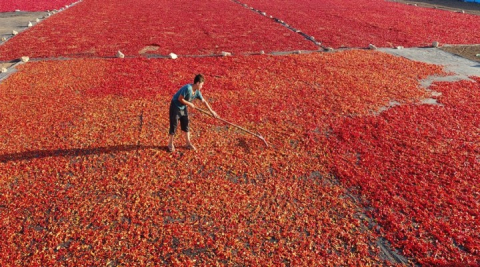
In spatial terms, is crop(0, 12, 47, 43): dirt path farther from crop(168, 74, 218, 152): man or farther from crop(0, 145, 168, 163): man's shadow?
crop(168, 74, 218, 152): man

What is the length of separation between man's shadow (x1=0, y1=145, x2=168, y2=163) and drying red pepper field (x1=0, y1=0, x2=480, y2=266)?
5 centimetres

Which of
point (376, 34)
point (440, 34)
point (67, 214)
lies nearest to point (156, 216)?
point (67, 214)

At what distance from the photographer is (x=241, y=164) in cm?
758

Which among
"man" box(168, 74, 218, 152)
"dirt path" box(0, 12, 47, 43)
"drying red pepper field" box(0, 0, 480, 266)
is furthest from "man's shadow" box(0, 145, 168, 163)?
"dirt path" box(0, 12, 47, 43)

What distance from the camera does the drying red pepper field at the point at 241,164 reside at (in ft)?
17.7

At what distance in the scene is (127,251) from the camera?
5.22 metres

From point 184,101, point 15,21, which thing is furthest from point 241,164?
point 15,21

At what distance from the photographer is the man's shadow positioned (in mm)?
7512

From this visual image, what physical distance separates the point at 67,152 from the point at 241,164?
181 inches

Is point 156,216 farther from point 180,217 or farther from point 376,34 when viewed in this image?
point 376,34

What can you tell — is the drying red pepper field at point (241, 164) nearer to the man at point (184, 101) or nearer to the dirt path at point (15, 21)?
the man at point (184, 101)

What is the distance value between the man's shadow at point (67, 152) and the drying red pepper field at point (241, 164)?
5 cm

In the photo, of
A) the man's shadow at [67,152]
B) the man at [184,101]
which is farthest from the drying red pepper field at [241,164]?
the man at [184,101]

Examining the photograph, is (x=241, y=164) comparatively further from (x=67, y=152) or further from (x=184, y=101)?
(x=67, y=152)
